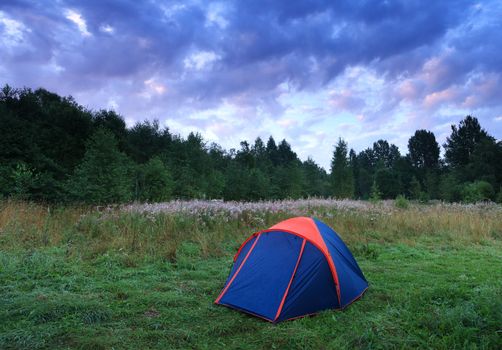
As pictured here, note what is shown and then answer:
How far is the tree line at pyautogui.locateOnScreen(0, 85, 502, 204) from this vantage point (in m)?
16.4

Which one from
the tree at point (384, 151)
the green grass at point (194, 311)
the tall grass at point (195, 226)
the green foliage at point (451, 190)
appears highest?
the tree at point (384, 151)

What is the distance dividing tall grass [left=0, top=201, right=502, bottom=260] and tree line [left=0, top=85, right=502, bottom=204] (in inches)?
93.4

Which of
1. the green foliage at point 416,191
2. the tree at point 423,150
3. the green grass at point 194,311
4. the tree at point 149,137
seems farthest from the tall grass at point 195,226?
the tree at point 423,150

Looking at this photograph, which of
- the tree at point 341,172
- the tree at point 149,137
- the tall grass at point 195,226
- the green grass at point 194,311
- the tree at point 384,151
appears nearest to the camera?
the green grass at point 194,311

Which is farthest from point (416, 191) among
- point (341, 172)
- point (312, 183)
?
point (312, 183)

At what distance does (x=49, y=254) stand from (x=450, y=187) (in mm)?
44439

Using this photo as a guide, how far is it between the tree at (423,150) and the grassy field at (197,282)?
7482 cm

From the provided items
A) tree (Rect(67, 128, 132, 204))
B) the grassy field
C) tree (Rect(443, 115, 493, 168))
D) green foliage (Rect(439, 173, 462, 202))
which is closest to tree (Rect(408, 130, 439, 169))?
tree (Rect(443, 115, 493, 168))

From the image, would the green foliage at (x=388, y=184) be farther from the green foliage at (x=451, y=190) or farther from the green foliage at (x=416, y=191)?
the green foliage at (x=451, y=190)

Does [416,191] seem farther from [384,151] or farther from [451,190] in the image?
[384,151]

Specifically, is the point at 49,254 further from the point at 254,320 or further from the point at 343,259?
the point at 343,259

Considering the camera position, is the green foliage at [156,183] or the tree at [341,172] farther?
the tree at [341,172]

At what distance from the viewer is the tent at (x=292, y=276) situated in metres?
4.24

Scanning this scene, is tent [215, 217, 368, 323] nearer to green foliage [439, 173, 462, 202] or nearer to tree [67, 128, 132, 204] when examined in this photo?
tree [67, 128, 132, 204]
